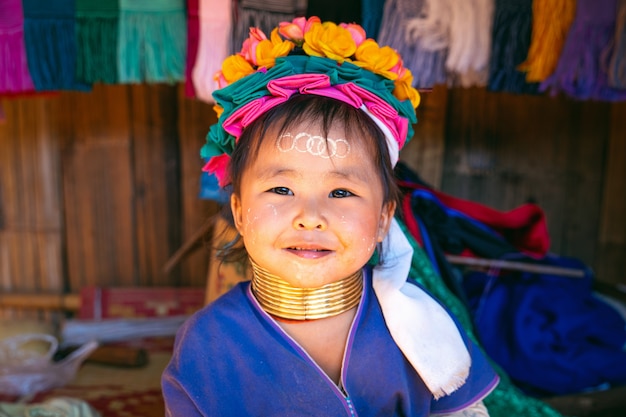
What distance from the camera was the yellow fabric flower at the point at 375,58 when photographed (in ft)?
5.19

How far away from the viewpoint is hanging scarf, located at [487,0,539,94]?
7.21 ft

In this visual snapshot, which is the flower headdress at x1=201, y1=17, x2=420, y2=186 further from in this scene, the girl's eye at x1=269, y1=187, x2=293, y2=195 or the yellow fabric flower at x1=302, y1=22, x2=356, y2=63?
the girl's eye at x1=269, y1=187, x2=293, y2=195

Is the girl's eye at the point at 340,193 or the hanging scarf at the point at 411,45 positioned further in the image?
the hanging scarf at the point at 411,45

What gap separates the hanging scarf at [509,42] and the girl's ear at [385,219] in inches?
33.9

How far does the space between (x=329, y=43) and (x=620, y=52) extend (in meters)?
1.16

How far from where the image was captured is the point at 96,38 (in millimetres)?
2244

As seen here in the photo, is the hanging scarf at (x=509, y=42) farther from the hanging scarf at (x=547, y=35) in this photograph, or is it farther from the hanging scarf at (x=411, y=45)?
the hanging scarf at (x=411, y=45)

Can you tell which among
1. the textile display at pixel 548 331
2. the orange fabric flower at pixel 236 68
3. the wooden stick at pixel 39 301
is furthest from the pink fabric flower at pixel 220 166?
the wooden stick at pixel 39 301

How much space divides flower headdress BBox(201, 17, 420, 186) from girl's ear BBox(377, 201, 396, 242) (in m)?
0.12

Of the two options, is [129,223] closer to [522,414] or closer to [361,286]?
[361,286]

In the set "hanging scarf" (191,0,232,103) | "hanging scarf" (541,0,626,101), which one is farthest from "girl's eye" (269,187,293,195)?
"hanging scarf" (541,0,626,101)

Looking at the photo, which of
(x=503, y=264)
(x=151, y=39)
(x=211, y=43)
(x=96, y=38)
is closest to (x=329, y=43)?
(x=211, y=43)

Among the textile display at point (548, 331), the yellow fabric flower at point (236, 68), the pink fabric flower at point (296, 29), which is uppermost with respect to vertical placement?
the pink fabric flower at point (296, 29)

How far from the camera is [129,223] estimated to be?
3475 millimetres
